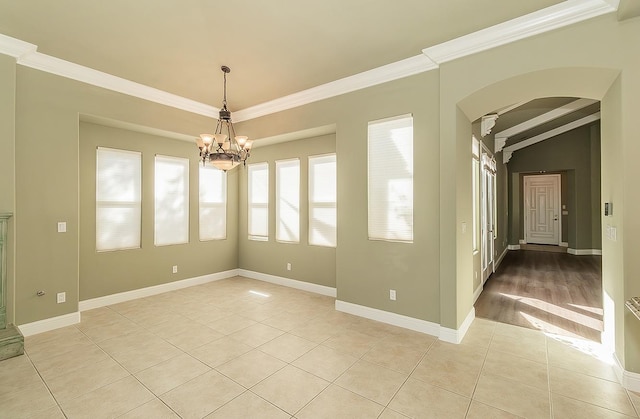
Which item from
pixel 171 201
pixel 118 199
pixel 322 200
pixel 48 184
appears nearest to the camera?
pixel 48 184

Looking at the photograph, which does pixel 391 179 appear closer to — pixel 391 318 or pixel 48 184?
→ pixel 391 318

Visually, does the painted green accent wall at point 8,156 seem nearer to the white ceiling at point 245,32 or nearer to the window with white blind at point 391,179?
the white ceiling at point 245,32

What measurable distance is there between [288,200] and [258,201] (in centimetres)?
80

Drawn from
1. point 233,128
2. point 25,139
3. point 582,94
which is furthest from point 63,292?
point 582,94

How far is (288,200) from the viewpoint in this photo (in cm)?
558

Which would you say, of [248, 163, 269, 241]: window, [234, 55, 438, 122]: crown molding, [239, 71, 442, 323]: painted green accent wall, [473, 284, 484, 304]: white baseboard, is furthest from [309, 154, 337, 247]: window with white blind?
[473, 284, 484, 304]: white baseboard

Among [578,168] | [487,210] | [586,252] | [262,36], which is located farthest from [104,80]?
[586,252]

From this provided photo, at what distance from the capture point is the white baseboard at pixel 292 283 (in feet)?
16.3

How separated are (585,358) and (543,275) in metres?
3.91

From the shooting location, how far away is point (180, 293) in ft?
16.5

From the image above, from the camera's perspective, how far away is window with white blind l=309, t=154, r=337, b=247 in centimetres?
496

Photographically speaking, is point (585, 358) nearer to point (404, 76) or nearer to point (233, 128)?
point (404, 76)

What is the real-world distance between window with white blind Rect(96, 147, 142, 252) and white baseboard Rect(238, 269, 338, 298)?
217 cm

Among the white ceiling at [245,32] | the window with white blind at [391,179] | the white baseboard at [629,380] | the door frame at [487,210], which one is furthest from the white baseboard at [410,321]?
the white ceiling at [245,32]
